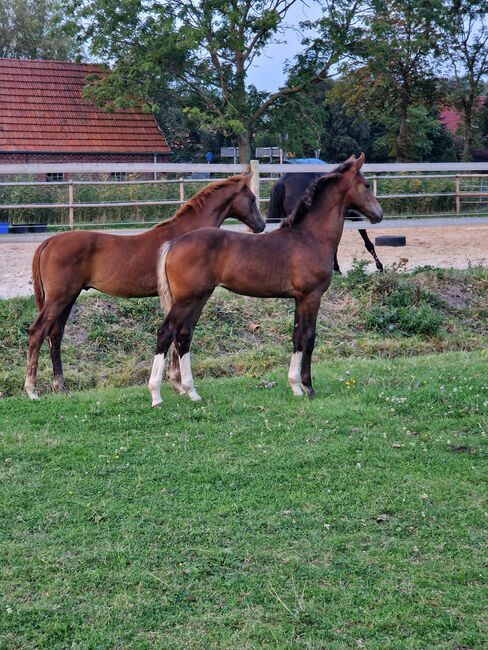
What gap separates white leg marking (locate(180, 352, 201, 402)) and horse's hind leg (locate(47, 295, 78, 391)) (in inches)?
52.6

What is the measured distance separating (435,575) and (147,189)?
18800 millimetres

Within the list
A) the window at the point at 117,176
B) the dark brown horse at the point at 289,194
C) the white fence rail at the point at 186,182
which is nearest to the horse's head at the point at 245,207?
the white fence rail at the point at 186,182

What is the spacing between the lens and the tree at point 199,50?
28312 mm

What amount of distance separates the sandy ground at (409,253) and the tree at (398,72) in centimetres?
1224

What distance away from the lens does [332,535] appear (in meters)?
4.52

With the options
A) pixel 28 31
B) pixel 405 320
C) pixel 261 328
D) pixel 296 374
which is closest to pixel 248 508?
pixel 296 374

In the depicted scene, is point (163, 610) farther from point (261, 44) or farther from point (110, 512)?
point (261, 44)

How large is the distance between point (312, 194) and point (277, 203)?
19.6ft

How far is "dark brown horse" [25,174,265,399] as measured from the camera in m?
7.65

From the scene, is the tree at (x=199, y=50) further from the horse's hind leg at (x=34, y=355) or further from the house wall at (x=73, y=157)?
the horse's hind leg at (x=34, y=355)

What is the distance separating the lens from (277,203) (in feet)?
43.9

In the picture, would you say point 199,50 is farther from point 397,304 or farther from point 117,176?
point 397,304

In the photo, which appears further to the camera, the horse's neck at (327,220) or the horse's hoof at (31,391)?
the horse's hoof at (31,391)

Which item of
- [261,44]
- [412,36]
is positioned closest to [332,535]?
[261,44]
